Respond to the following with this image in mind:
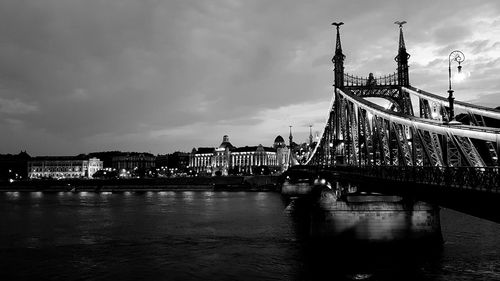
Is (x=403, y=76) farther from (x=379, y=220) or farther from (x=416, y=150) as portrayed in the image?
(x=379, y=220)

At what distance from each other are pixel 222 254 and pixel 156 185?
114m

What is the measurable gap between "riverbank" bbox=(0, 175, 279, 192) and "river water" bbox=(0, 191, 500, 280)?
3269 inches

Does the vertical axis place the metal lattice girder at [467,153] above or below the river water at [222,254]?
above

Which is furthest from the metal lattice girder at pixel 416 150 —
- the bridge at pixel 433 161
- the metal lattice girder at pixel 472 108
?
the metal lattice girder at pixel 472 108

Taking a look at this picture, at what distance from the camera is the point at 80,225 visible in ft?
165

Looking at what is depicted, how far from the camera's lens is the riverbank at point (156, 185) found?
135250 millimetres

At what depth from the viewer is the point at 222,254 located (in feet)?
110

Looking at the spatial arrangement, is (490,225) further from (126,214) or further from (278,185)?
(278,185)

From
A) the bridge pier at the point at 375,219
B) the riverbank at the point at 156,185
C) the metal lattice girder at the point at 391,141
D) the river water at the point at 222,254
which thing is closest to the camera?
the river water at the point at 222,254

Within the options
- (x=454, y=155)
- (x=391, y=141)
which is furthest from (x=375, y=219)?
(x=391, y=141)

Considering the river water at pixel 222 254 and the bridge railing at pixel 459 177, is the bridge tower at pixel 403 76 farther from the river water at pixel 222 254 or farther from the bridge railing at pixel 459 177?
the bridge railing at pixel 459 177

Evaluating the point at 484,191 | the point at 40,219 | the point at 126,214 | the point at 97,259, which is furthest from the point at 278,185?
the point at 484,191

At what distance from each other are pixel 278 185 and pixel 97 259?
327ft

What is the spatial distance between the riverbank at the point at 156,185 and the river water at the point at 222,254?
3269 inches
